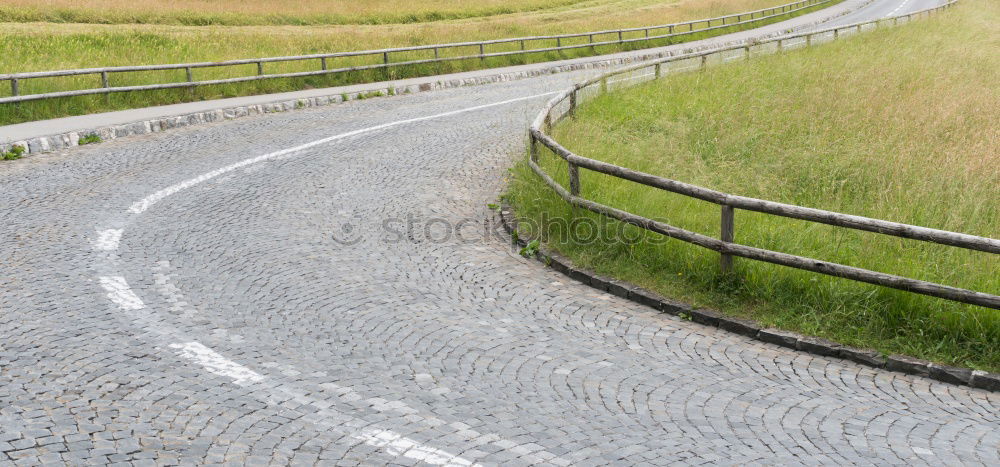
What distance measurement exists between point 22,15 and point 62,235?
33.5 metres

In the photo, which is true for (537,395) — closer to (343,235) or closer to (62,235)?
(343,235)

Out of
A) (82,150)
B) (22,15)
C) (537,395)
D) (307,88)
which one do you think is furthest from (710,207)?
(22,15)

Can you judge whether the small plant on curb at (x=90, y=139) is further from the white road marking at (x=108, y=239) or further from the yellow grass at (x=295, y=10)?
the yellow grass at (x=295, y=10)

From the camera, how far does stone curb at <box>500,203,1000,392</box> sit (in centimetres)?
635

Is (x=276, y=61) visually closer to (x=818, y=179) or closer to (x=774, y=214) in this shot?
(x=818, y=179)

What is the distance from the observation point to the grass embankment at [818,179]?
7172 millimetres

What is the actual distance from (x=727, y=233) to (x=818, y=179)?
4941 mm

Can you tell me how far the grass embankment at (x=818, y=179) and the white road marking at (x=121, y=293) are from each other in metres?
3.97

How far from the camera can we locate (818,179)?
12.2 meters

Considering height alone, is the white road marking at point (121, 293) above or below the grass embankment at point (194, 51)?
below

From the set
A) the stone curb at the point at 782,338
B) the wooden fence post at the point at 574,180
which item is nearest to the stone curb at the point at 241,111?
the wooden fence post at the point at 574,180

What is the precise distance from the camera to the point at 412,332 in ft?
23.0

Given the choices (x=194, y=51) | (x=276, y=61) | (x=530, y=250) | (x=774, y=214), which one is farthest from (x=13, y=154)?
(x=194, y=51)

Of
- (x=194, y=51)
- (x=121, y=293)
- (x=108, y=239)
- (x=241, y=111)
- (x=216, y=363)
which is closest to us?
(x=216, y=363)
